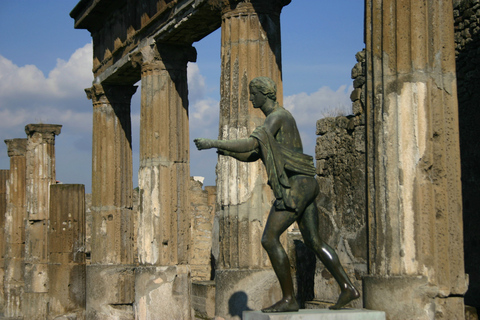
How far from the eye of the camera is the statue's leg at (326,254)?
5.91 m

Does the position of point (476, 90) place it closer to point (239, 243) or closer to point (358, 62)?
point (358, 62)

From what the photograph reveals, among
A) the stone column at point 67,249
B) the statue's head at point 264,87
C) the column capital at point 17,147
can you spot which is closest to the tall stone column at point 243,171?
the statue's head at point 264,87

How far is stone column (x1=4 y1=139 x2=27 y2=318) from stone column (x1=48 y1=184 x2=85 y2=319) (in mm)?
4149

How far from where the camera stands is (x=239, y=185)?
9406 millimetres

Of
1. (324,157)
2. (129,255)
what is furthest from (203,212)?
(324,157)

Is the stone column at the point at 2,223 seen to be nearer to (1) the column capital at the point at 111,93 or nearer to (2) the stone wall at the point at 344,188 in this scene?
(1) the column capital at the point at 111,93

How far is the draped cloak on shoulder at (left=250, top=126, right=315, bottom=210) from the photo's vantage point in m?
6.10

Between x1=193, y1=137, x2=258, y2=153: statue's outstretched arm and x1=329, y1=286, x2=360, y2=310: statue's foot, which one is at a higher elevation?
x1=193, y1=137, x2=258, y2=153: statue's outstretched arm

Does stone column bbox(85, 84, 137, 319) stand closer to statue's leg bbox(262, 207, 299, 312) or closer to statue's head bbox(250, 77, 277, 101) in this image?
statue's leg bbox(262, 207, 299, 312)

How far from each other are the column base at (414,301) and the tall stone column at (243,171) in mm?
3306

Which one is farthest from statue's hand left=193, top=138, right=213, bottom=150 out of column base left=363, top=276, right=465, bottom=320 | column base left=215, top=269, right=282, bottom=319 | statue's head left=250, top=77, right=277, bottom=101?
column base left=215, top=269, right=282, bottom=319

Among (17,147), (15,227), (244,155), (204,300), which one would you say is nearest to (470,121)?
(244,155)

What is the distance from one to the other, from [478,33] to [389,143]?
4101 mm

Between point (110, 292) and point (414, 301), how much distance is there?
9.80 m
